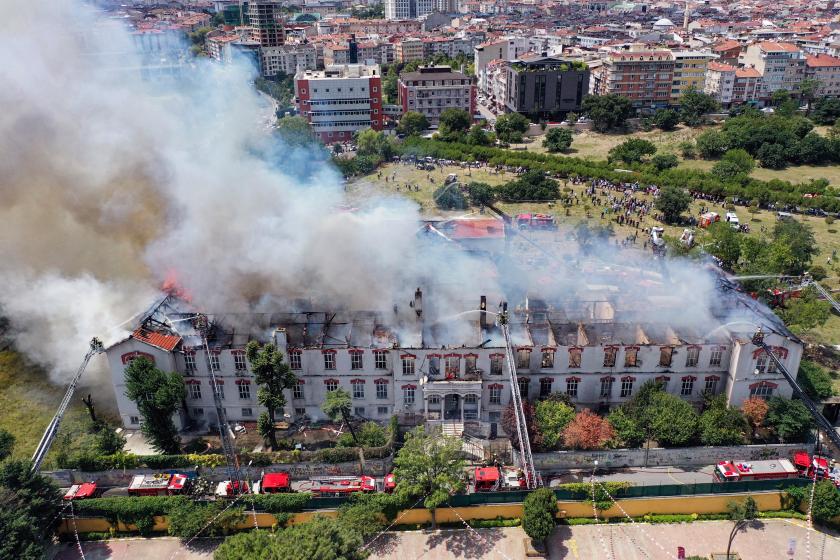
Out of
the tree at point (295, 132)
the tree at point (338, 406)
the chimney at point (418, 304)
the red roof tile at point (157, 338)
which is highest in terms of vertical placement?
the chimney at point (418, 304)

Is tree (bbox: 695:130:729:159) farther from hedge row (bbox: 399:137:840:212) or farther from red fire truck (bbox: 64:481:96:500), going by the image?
red fire truck (bbox: 64:481:96:500)

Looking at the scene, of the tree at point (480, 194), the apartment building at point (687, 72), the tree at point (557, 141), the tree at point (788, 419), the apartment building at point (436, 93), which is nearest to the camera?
the tree at point (788, 419)

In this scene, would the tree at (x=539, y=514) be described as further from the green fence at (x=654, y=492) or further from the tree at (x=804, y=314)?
the tree at (x=804, y=314)

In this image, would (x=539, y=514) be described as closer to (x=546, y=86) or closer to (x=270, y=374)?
(x=270, y=374)

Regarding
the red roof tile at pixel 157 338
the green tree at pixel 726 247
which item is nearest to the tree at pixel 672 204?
the green tree at pixel 726 247

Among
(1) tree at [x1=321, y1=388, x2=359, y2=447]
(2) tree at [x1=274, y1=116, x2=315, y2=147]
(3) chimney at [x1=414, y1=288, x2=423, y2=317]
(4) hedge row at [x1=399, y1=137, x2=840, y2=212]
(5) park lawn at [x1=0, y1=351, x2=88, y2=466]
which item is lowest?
(4) hedge row at [x1=399, y1=137, x2=840, y2=212]

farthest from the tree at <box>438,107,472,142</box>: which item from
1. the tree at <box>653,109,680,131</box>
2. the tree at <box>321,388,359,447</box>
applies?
the tree at <box>321,388,359,447</box>

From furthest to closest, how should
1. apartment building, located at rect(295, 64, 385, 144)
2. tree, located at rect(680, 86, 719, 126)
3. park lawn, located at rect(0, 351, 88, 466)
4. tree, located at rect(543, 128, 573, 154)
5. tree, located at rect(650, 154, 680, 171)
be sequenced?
tree, located at rect(680, 86, 719, 126), apartment building, located at rect(295, 64, 385, 144), tree, located at rect(543, 128, 573, 154), tree, located at rect(650, 154, 680, 171), park lawn, located at rect(0, 351, 88, 466)
